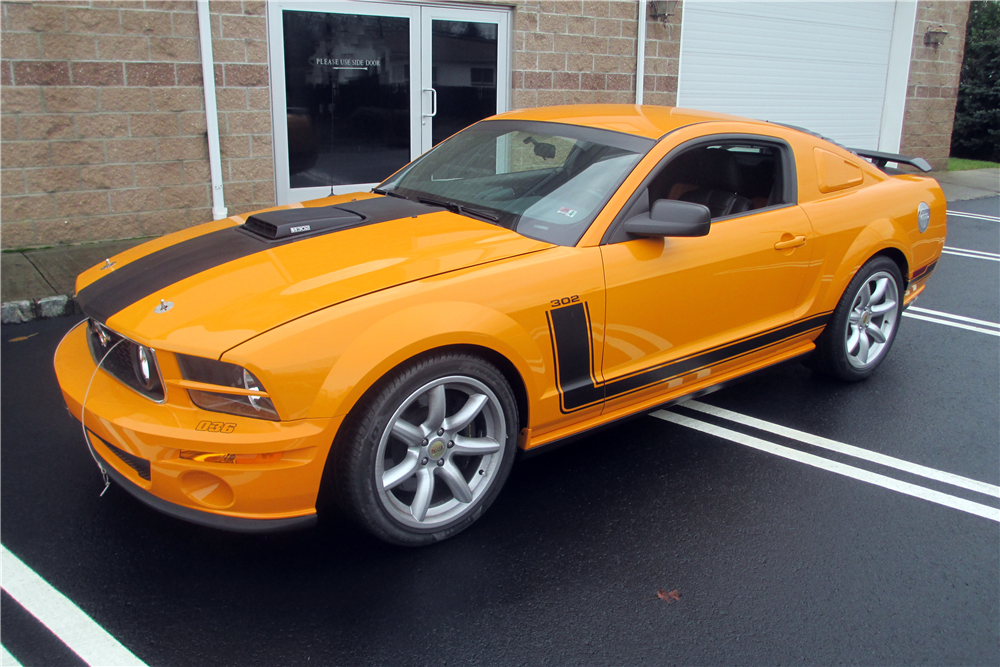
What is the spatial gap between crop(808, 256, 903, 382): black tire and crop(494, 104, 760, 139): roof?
115 centimetres

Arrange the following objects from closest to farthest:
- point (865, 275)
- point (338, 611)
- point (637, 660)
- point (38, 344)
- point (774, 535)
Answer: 1. point (637, 660)
2. point (338, 611)
3. point (774, 535)
4. point (865, 275)
5. point (38, 344)

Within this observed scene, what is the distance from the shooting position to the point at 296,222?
11.4ft

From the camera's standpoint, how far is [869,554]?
308 centimetres

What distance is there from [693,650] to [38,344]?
15.0 feet

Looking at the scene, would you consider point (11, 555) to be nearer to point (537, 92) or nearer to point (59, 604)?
point (59, 604)

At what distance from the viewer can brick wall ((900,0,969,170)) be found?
1388cm

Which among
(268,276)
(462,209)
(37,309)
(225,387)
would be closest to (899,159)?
(462,209)

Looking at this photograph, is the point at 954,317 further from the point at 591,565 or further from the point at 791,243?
the point at 591,565

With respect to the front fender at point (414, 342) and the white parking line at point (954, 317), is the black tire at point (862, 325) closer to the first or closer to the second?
the white parking line at point (954, 317)

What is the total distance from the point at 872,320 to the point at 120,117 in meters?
6.39

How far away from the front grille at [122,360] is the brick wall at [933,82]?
14.5m


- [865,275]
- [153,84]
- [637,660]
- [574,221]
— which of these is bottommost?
[637,660]

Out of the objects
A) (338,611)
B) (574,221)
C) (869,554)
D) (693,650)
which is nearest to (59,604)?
(338,611)

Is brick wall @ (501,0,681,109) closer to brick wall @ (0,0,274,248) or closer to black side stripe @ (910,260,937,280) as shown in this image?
brick wall @ (0,0,274,248)
